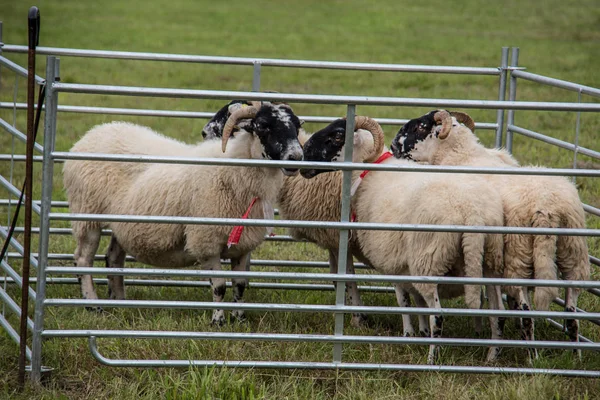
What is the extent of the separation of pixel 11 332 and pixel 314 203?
2651 mm

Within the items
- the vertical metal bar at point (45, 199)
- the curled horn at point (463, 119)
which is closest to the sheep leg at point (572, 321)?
the curled horn at point (463, 119)

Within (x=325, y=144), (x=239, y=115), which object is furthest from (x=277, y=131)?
(x=325, y=144)

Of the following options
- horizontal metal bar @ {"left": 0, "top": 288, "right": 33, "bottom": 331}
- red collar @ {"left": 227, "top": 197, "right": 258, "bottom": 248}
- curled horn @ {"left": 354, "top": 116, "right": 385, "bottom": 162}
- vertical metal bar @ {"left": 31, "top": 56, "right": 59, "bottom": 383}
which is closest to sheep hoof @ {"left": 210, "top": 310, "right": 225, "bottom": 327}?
red collar @ {"left": 227, "top": 197, "right": 258, "bottom": 248}

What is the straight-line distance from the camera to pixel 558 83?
6.03 m

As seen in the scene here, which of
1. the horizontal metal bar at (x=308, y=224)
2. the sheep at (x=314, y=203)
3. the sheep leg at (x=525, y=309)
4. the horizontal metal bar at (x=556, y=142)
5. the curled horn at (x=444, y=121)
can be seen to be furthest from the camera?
the sheep at (x=314, y=203)

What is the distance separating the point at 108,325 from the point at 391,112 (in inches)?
394

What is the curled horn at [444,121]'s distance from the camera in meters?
6.32

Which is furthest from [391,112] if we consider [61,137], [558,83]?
[558,83]

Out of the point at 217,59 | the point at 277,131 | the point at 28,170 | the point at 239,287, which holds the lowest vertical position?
the point at 239,287

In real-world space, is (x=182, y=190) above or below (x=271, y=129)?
below

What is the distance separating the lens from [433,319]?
542 cm

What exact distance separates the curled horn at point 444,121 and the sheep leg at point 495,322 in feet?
4.00

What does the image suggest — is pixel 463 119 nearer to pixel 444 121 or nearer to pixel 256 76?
pixel 444 121

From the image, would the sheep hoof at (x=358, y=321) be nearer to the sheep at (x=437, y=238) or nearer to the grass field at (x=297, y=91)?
the grass field at (x=297, y=91)
